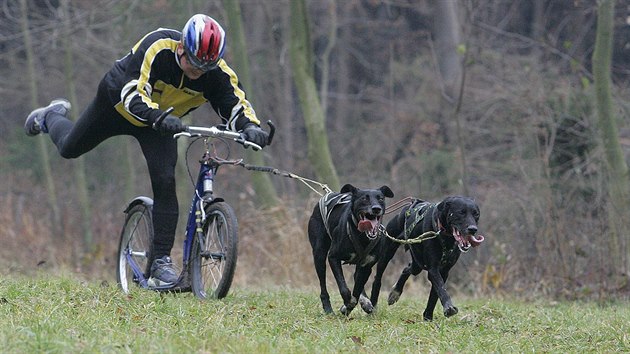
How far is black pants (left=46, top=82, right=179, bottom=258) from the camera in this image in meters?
7.89

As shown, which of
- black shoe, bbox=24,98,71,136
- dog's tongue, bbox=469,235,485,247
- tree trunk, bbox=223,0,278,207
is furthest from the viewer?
tree trunk, bbox=223,0,278,207

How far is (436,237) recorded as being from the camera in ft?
22.4

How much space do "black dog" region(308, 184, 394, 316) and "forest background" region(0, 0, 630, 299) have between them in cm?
497

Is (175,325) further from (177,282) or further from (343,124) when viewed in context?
(343,124)

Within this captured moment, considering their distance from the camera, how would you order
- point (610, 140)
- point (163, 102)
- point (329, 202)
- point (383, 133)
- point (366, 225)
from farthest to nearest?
point (383, 133), point (610, 140), point (163, 102), point (329, 202), point (366, 225)

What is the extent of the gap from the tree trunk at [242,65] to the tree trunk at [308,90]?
1.08 m

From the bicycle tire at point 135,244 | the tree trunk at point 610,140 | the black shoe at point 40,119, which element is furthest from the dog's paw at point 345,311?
the tree trunk at point 610,140

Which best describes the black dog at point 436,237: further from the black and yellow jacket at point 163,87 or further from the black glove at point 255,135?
the black and yellow jacket at point 163,87

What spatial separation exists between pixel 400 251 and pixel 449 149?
9.84 metres

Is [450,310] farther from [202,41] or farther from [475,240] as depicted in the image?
[202,41]

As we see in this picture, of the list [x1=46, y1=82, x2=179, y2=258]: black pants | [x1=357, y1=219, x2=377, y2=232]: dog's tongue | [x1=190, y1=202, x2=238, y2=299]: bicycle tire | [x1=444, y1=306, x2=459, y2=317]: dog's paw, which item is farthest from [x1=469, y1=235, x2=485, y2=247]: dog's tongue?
[x1=46, y1=82, x2=179, y2=258]: black pants

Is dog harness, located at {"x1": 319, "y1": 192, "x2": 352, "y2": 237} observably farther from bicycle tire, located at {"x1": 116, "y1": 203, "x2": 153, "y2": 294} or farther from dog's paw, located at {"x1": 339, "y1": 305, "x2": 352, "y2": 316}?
bicycle tire, located at {"x1": 116, "y1": 203, "x2": 153, "y2": 294}

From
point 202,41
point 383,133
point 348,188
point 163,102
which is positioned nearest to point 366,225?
point 348,188

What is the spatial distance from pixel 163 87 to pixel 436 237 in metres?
2.48
